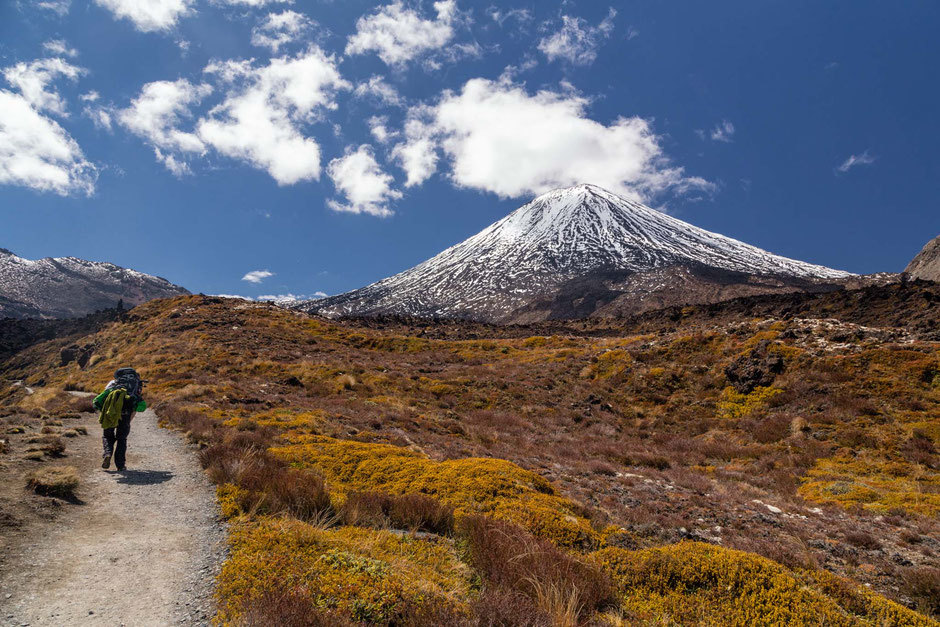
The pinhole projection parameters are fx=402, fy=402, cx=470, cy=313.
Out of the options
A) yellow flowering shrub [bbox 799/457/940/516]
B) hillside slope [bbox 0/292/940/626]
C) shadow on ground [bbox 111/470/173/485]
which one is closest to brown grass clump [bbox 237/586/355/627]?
hillside slope [bbox 0/292/940/626]

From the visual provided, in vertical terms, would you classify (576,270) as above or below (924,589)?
above

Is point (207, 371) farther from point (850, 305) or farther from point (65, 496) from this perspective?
point (850, 305)

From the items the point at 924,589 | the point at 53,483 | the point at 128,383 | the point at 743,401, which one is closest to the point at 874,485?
the point at 924,589

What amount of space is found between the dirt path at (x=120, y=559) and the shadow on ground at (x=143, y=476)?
6cm

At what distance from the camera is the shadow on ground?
724 centimetres

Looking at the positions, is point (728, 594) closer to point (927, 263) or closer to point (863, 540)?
point (863, 540)

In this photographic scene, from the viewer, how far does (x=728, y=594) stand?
3654 millimetres

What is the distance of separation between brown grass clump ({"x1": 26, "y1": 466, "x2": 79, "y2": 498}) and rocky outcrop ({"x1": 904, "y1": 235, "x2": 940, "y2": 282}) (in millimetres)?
86099

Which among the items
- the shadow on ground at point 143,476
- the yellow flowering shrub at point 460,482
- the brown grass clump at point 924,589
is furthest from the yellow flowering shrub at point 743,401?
the shadow on ground at point 143,476

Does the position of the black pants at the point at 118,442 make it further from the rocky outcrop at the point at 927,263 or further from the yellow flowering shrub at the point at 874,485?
the rocky outcrop at the point at 927,263

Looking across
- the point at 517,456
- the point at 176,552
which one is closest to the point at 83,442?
the point at 176,552

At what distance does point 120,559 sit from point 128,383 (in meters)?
6.16

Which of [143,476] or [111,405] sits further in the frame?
[111,405]

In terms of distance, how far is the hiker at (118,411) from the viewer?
7938 mm
